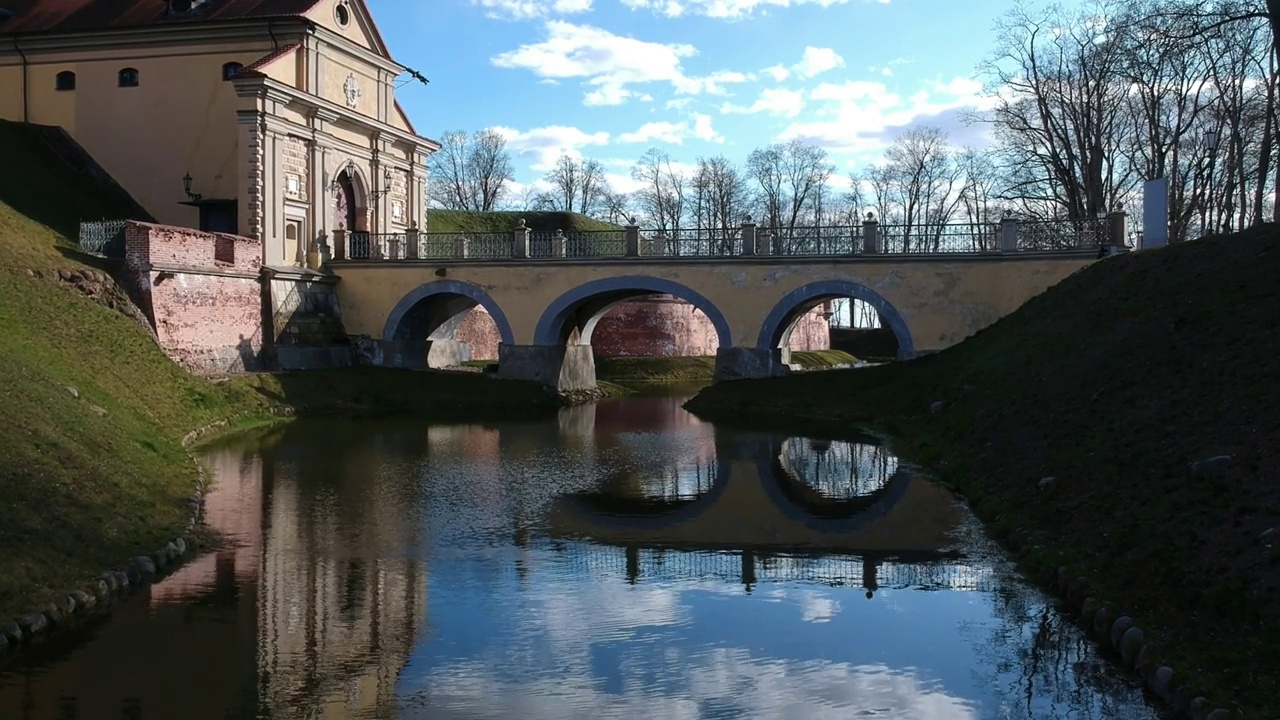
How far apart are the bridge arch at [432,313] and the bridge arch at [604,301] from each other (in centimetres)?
121

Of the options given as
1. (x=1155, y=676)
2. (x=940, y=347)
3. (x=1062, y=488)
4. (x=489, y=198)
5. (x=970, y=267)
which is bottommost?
(x=1155, y=676)

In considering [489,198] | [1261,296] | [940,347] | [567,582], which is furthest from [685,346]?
[567,582]

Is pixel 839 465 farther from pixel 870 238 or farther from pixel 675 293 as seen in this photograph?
pixel 675 293

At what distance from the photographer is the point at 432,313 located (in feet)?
108

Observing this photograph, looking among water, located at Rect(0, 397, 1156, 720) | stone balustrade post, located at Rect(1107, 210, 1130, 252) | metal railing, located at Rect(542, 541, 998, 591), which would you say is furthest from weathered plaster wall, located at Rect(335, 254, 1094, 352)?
metal railing, located at Rect(542, 541, 998, 591)

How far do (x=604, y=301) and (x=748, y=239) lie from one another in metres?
5.19

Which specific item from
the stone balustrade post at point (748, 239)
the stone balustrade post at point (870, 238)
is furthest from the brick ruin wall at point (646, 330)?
the stone balustrade post at point (870, 238)

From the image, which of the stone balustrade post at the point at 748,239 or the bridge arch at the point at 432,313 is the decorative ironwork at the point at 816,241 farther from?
the bridge arch at the point at 432,313

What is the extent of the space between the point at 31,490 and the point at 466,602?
14.3 feet

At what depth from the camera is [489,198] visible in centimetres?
7419

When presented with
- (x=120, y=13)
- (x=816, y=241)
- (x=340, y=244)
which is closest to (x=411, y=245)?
(x=340, y=244)

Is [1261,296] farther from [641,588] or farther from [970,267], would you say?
[970,267]

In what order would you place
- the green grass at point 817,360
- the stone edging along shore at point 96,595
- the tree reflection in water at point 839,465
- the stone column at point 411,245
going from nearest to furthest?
1. the stone edging along shore at point 96,595
2. the tree reflection in water at point 839,465
3. the stone column at point 411,245
4. the green grass at point 817,360

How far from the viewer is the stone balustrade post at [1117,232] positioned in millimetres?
25078
